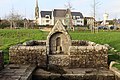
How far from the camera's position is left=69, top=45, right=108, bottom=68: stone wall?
37.1 feet

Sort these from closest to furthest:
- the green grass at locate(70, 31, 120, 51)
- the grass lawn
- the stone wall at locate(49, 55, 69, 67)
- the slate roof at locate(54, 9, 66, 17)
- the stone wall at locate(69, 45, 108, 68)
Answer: the stone wall at locate(69, 45, 108, 68) < the stone wall at locate(49, 55, 69, 67) < the grass lawn < the green grass at locate(70, 31, 120, 51) < the slate roof at locate(54, 9, 66, 17)

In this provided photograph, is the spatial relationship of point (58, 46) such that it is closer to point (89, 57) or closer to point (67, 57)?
point (67, 57)

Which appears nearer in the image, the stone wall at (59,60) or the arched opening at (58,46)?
the stone wall at (59,60)

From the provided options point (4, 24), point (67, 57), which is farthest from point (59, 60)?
point (4, 24)

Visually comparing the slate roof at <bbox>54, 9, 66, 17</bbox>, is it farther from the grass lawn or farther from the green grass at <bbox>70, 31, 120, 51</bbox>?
the green grass at <bbox>70, 31, 120, 51</bbox>

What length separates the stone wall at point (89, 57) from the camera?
37.1 feet

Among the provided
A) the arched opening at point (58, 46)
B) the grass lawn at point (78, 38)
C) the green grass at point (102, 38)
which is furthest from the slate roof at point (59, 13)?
the arched opening at point (58, 46)

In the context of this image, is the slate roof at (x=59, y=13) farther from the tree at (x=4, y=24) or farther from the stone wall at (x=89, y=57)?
the stone wall at (x=89, y=57)

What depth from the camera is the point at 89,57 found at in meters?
11.3

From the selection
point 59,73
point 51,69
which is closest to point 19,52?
point 51,69

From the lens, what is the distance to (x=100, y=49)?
37.2 feet

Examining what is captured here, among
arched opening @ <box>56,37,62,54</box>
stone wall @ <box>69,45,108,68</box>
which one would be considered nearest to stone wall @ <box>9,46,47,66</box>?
stone wall @ <box>69,45,108,68</box>

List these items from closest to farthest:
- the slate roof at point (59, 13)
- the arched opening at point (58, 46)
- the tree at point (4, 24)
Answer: the arched opening at point (58, 46)
the tree at point (4, 24)
the slate roof at point (59, 13)

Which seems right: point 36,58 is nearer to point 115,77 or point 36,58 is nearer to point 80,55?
point 80,55
